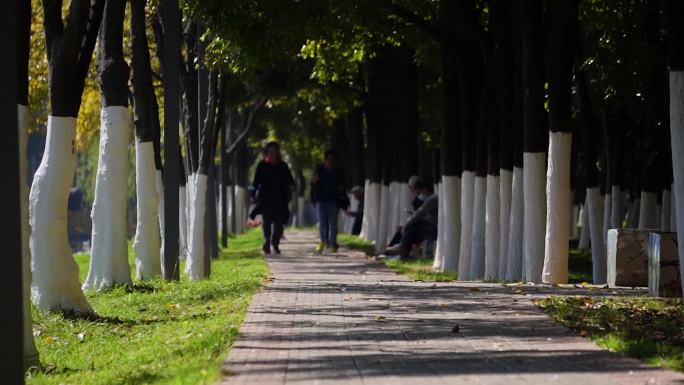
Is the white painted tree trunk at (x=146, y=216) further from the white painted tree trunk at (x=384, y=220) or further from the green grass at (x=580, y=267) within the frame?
the white painted tree trunk at (x=384, y=220)

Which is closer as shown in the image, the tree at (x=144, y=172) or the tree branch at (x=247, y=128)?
the tree at (x=144, y=172)

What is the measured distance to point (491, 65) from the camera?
23.4m

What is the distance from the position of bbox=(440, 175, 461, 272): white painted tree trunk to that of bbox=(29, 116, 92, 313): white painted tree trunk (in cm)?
1033

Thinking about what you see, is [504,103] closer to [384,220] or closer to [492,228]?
[492,228]

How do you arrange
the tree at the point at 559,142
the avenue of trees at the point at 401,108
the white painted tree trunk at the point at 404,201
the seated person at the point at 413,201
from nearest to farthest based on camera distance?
the avenue of trees at the point at 401,108 < the tree at the point at 559,142 < the seated person at the point at 413,201 < the white painted tree trunk at the point at 404,201

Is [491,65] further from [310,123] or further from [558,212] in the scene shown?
[310,123]

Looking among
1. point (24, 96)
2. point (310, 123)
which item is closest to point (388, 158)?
point (310, 123)

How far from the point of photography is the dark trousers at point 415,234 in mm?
29984

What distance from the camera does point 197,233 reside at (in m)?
25.6

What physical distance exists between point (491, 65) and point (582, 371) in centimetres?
1396

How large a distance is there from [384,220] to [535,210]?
1494cm

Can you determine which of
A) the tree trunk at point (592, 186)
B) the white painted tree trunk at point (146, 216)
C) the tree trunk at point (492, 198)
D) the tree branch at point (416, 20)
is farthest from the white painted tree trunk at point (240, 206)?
→ the tree trunk at point (492, 198)

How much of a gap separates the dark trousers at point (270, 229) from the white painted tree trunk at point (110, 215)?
35.5ft

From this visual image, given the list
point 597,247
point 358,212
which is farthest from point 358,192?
point 597,247
